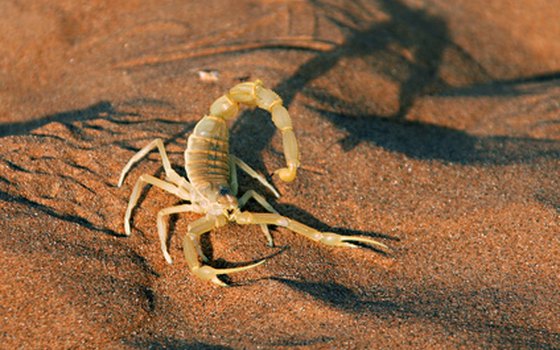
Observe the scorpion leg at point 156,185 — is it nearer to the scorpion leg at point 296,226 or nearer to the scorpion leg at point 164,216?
the scorpion leg at point 164,216

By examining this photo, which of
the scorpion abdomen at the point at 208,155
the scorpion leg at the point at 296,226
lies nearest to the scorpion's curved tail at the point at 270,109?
the scorpion abdomen at the point at 208,155

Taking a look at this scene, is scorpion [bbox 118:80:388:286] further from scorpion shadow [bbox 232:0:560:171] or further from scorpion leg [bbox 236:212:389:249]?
scorpion shadow [bbox 232:0:560:171]

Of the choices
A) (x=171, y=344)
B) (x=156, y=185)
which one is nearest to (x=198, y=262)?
(x=171, y=344)

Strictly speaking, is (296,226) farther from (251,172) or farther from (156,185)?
(156,185)

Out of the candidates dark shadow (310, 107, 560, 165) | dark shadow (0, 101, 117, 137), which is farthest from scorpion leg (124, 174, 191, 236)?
dark shadow (310, 107, 560, 165)

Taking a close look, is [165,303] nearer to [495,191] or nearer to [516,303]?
[516,303]
